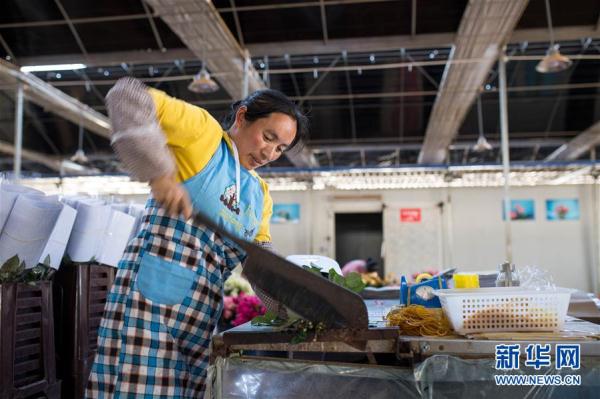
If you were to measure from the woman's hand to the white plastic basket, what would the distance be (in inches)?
30.5

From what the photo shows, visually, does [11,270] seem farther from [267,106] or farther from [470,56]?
[470,56]

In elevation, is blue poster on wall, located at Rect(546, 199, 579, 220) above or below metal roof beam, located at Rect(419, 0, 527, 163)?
below

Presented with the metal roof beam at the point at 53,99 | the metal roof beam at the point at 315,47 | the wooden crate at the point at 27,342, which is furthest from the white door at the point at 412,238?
the wooden crate at the point at 27,342

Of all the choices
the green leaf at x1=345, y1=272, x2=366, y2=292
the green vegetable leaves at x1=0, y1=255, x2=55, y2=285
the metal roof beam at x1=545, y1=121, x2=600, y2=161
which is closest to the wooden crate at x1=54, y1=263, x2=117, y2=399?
the green vegetable leaves at x1=0, y1=255, x2=55, y2=285

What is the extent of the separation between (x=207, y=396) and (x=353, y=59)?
6.37m

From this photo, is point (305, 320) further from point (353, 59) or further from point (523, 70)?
point (523, 70)

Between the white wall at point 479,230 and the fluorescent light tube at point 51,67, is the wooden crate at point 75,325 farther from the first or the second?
the white wall at point 479,230

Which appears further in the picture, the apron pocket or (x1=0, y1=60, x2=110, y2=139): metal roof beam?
(x1=0, y1=60, x2=110, y2=139): metal roof beam

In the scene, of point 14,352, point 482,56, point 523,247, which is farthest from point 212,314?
point 523,247

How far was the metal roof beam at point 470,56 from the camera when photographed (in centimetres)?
515

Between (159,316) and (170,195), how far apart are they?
36 cm

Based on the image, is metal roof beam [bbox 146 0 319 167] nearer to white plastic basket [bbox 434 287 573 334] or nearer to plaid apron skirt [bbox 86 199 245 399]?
plaid apron skirt [bbox 86 199 245 399]

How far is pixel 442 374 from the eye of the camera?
1.32m

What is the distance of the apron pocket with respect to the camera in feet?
4.56
